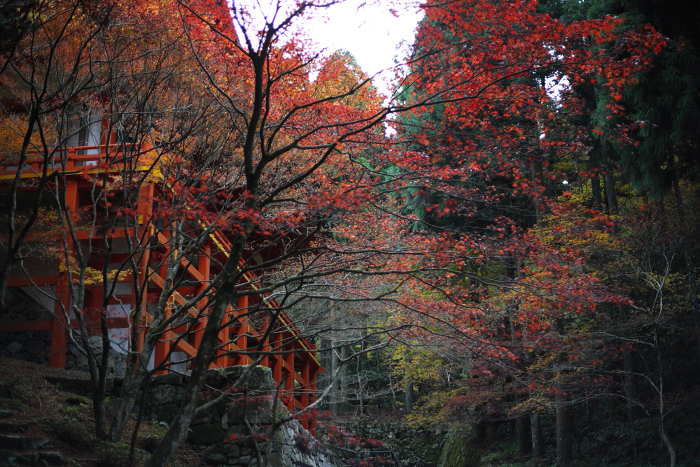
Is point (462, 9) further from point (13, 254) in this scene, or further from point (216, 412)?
point (216, 412)

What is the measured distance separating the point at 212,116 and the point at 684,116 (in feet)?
32.8

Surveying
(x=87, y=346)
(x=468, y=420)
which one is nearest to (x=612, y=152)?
(x=468, y=420)

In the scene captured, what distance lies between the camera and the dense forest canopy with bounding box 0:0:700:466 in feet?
18.4

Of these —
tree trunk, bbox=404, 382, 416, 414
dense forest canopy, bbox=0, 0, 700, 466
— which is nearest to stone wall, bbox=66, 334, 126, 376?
dense forest canopy, bbox=0, 0, 700, 466

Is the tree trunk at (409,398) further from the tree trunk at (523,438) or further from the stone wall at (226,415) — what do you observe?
the stone wall at (226,415)

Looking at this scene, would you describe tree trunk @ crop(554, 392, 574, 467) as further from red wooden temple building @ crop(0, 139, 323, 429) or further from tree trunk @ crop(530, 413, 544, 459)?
red wooden temple building @ crop(0, 139, 323, 429)

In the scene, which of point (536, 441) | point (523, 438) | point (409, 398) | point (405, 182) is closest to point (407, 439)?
point (409, 398)

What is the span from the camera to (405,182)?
6.06 meters

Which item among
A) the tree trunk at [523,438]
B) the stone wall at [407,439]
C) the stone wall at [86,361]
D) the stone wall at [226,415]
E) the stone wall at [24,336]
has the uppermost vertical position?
the stone wall at [24,336]

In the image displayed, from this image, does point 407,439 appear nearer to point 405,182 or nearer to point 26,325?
point 26,325

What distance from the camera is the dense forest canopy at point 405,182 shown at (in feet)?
18.4

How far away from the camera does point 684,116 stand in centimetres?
1090

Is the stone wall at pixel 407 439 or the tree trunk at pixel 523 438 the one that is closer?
the tree trunk at pixel 523 438

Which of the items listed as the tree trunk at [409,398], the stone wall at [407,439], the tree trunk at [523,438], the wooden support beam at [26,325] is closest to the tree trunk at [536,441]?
the tree trunk at [523,438]
